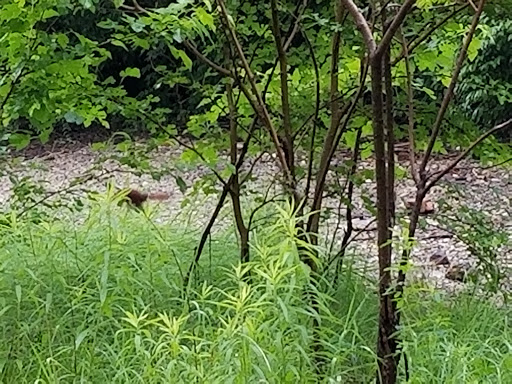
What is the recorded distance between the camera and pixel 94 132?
9.60 m

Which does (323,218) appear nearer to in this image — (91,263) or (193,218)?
(91,263)

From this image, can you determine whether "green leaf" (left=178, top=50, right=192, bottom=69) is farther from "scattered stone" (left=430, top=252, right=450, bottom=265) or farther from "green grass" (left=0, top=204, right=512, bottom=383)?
"scattered stone" (left=430, top=252, right=450, bottom=265)

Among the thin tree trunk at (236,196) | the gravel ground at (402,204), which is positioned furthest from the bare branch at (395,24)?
the gravel ground at (402,204)

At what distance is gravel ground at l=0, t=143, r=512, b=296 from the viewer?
363 cm

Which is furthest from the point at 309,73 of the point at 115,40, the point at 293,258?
the point at 293,258

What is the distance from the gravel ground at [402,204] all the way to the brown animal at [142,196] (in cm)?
8

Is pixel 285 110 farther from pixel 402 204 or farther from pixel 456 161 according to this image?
pixel 402 204

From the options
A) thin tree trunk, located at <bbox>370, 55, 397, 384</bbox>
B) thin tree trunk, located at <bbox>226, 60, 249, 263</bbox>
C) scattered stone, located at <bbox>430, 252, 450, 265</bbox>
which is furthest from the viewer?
scattered stone, located at <bbox>430, 252, 450, 265</bbox>

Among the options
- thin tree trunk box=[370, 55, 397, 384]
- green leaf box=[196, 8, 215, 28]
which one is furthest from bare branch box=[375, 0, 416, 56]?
green leaf box=[196, 8, 215, 28]

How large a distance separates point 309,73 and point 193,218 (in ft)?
4.86

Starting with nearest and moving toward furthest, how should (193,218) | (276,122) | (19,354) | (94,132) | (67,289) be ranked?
(19,354) → (67,289) → (276,122) → (193,218) → (94,132)

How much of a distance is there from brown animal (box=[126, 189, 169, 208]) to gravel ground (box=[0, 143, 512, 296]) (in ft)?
0.27

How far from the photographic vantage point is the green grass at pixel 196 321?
2.09 meters

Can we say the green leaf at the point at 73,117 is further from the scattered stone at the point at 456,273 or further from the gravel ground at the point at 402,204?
the scattered stone at the point at 456,273
